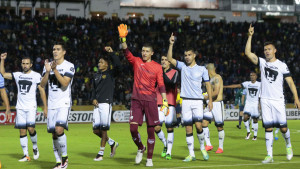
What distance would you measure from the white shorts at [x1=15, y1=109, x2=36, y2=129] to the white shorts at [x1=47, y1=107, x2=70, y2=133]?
255cm

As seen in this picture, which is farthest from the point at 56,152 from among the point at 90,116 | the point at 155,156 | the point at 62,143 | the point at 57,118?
the point at 90,116

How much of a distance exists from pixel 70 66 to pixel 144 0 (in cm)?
6358

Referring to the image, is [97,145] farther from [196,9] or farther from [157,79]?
[196,9]

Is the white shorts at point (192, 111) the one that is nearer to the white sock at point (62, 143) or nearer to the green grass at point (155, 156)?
the green grass at point (155, 156)

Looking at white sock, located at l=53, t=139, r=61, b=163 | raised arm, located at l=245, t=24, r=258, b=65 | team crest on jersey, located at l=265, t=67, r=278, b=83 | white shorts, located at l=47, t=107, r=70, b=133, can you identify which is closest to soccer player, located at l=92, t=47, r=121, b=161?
white sock, located at l=53, t=139, r=61, b=163

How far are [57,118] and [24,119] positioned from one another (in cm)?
279

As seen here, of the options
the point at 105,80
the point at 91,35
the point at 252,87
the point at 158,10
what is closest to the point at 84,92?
the point at 91,35

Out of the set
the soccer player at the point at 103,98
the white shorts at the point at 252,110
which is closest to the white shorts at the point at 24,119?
the soccer player at the point at 103,98

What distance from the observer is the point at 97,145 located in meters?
18.2

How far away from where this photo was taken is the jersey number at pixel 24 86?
13172 millimetres

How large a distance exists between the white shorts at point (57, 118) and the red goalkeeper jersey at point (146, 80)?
1.81 meters

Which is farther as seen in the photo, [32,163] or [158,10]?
[158,10]

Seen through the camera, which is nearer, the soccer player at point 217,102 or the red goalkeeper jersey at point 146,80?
the red goalkeeper jersey at point 146,80

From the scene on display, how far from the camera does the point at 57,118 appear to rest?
1075 centimetres
